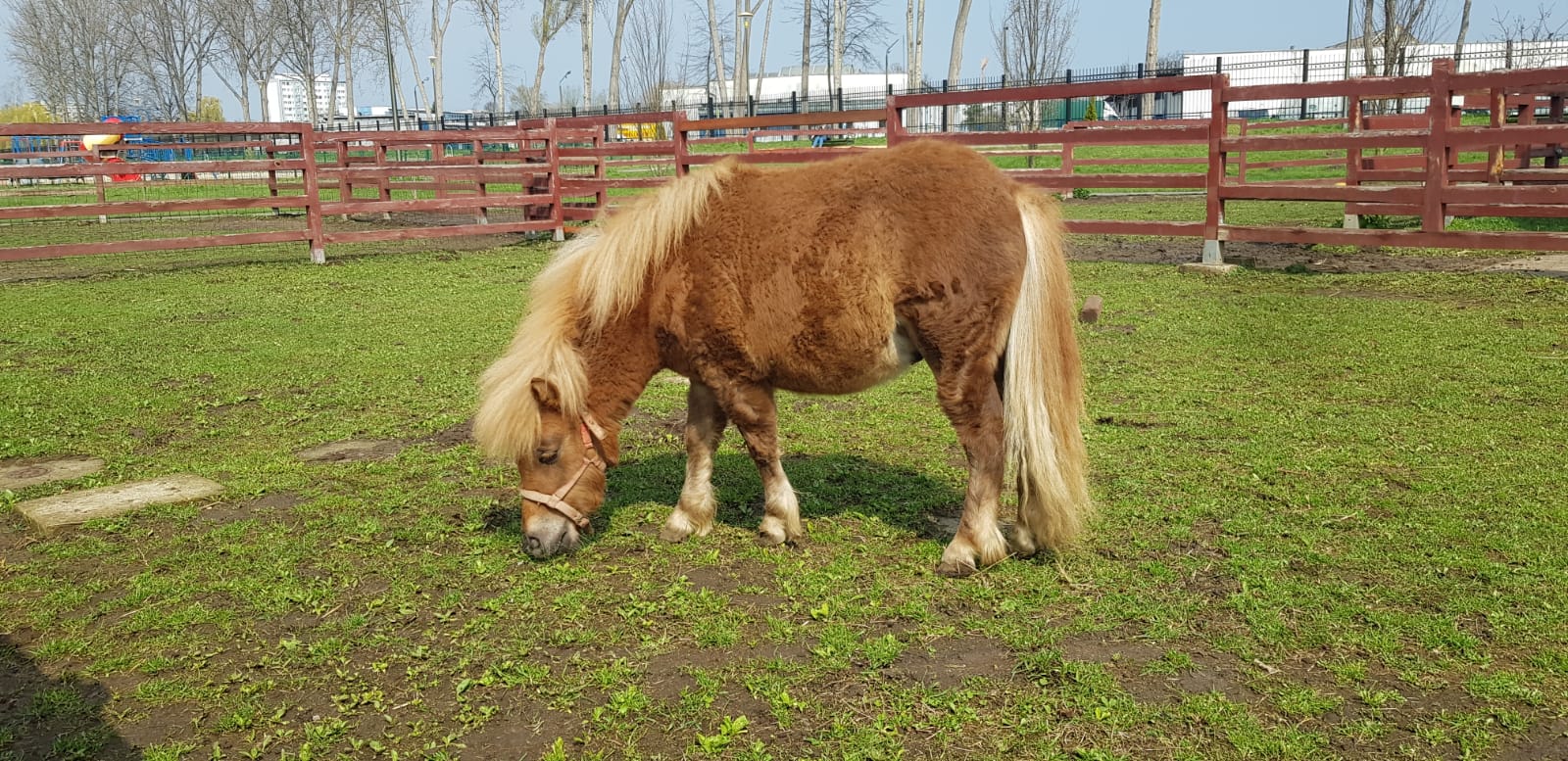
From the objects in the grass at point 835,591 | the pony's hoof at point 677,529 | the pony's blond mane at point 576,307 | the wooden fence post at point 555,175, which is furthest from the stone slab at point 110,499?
the wooden fence post at point 555,175

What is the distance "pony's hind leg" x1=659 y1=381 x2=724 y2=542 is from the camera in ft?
15.6

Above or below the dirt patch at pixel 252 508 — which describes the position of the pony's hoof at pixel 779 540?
below

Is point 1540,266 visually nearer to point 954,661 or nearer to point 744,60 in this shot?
point 954,661

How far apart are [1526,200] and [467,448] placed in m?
10.1

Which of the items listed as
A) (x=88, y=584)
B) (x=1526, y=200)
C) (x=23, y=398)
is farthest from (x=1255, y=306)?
(x=23, y=398)

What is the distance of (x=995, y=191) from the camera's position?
4.17m

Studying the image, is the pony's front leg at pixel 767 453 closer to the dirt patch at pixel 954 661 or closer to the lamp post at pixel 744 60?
the dirt patch at pixel 954 661

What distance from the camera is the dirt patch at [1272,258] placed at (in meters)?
11.2

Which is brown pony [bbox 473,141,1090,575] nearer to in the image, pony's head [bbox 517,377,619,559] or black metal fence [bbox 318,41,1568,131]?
pony's head [bbox 517,377,619,559]

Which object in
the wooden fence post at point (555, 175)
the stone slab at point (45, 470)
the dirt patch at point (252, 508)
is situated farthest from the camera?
the wooden fence post at point (555, 175)

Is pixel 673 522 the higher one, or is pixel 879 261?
pixel 879 261

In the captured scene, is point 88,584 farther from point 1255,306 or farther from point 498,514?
point 1255,306

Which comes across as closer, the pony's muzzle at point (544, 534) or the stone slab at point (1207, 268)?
the pony's muzzle at point (544, 534)

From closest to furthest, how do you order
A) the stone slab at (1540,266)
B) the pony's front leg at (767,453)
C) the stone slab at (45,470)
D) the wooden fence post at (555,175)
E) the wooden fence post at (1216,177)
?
the pony's front leg at (767,453), the stone slab at (45,470), the stone slab at (1540,266), the wooden fence post at (1216,177), the wooden fence post at (555,175)
